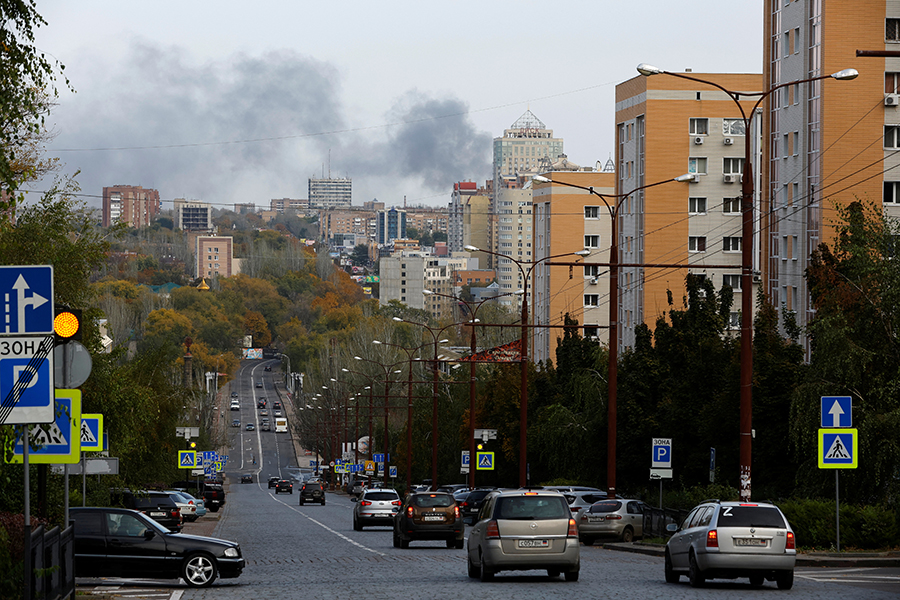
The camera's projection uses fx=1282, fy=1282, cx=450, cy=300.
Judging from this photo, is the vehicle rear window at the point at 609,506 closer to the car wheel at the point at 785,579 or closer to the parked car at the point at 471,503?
the parked car at the point at 471,503

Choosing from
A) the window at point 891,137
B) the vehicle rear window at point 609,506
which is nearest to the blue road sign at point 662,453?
the vehicle rear window at point 609,506

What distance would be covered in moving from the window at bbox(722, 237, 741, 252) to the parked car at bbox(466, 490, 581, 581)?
3064 inches

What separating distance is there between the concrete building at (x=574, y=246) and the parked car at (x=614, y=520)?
265 ft

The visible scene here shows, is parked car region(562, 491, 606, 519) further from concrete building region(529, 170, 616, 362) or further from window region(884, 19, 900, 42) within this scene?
concrete building region(529, 170, 616, 362)

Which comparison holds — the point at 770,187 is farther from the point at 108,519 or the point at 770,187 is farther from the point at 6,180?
the point at 6,180

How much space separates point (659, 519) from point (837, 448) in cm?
974

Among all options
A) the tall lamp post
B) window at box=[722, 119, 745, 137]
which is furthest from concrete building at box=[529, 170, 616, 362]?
the tall lamp post

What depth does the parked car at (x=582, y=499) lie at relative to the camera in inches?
1556

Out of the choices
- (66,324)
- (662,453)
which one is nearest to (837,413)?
(662,453)

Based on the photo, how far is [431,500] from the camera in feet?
111

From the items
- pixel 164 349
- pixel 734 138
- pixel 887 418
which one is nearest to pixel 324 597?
pixel 887 418

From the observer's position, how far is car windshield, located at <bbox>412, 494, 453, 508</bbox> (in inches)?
1329

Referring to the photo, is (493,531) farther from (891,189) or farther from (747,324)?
(891,189)

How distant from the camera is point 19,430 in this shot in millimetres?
16047
